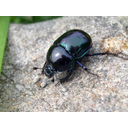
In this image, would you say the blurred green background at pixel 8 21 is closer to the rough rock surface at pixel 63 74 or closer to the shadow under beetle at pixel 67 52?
the rough rock surface at pixel 63 74

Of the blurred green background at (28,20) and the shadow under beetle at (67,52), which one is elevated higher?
the blurred green background at (28,20)

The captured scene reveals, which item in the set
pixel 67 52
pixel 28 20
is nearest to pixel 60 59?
pixel 67 52

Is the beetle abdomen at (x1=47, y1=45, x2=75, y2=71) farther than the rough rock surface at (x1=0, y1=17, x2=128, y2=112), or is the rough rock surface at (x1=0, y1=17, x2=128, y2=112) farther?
the beetle abdomen at (x1=47, y1=45, x2=75, y2=71)

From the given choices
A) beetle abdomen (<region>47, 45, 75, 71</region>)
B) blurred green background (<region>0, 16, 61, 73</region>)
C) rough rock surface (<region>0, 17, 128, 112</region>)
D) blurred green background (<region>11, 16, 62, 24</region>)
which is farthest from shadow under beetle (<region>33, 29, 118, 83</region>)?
blurred green background (<region>11, 16, 62, 24</region>)

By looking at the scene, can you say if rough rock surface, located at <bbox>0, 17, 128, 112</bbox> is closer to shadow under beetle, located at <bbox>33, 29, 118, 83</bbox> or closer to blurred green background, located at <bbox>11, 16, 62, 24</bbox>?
shadow under beetle, located at <bbox>33, 29, 118, 83</bbox>

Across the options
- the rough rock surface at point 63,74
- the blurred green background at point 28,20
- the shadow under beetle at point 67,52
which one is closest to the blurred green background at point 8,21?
the blurred green background at point 28,20

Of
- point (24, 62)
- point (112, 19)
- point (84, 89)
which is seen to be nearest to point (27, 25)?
point (24, 62)

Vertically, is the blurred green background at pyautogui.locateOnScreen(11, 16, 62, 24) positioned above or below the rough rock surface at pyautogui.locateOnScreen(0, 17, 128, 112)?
above

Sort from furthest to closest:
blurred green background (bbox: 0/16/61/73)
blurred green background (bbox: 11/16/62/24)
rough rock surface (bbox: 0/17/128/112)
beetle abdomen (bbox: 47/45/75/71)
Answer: blurred green background (bbox: 11/16/62/24) < blurred green background (bbox: 0/16/61/73) < beetle abdomen (bbox: 47/45/75/71) < rough rock surface (bbox: 0/17/128/112)

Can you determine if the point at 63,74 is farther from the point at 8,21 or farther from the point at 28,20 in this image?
the point at 28,20

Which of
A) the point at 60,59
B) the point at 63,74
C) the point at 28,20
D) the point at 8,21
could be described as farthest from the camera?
the point at 28,20
